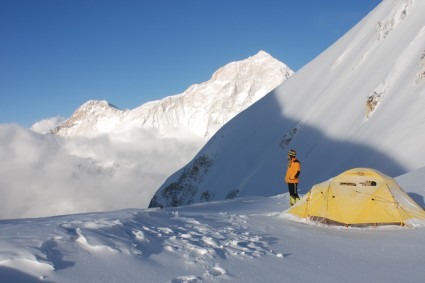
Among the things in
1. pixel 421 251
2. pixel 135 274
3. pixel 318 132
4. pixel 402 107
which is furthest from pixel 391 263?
pixel 318 132

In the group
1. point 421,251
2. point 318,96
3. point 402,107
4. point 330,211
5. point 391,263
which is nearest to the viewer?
point 391,263

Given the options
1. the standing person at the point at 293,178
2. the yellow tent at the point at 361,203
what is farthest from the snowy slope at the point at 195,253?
the standing person at the point at 293,178

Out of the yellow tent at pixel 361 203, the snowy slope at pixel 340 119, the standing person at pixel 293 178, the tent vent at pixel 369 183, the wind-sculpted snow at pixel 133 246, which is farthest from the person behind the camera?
the snowy slope at pixel 340 119

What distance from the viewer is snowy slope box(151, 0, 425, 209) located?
2662 cm

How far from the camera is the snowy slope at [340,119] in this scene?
26625 millimetres

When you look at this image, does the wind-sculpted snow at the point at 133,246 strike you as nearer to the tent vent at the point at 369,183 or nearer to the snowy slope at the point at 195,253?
the snowy slope at the point at 195,253

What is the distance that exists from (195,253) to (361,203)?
18.9 ft

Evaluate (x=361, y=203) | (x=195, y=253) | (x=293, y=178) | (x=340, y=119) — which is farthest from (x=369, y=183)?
(x=340, y=119)

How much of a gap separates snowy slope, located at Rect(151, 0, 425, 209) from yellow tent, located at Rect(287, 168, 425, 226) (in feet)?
37.7

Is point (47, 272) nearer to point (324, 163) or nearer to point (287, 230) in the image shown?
point (287, 230)

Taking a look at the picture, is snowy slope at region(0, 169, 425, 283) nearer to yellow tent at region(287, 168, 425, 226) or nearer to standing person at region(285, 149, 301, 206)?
yellow tent at region(287, 168, 425, 226)

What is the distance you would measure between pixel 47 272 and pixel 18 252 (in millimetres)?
548

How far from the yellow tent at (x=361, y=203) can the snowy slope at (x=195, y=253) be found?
20.0 inches

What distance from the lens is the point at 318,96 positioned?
47188 mm
